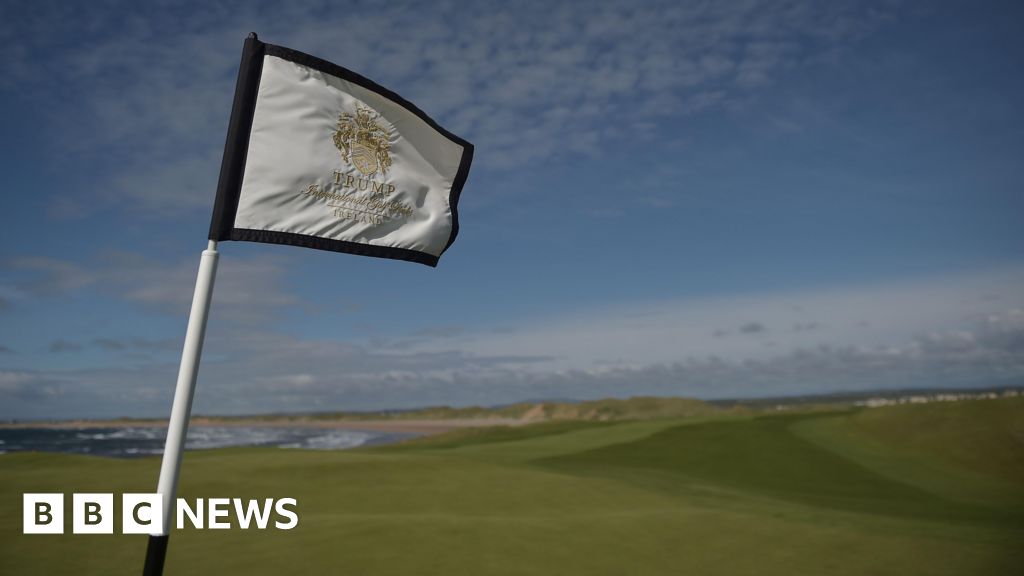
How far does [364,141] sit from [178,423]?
2388 millimetres

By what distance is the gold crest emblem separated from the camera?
5.33m

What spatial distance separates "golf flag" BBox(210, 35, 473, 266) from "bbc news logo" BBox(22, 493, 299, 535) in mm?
5630

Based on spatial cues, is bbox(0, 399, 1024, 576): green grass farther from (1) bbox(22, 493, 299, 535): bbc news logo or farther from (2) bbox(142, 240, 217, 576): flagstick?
(2) bbox(142, 240, 217, 576): flagstick

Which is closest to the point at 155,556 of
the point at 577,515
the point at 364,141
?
the point at 364,141

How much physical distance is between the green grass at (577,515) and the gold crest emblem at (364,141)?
4.71 metres

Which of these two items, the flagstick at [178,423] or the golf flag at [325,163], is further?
the golf flag at [325,163]

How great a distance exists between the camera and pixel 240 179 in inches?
192

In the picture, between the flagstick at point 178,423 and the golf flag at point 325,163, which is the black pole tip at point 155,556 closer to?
the flagstick at point 178,423

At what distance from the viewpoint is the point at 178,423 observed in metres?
4.33

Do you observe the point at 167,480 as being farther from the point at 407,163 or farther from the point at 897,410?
the point at 897,410

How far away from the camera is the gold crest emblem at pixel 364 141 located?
5328mm

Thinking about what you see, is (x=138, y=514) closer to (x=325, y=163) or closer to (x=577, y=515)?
(x=577, y=515)

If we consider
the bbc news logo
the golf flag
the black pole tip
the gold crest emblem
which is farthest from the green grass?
the gold crest emblem

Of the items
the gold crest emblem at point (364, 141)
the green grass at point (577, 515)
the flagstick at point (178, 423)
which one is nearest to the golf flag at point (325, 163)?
the gold crest emblem at point (364, 141)
